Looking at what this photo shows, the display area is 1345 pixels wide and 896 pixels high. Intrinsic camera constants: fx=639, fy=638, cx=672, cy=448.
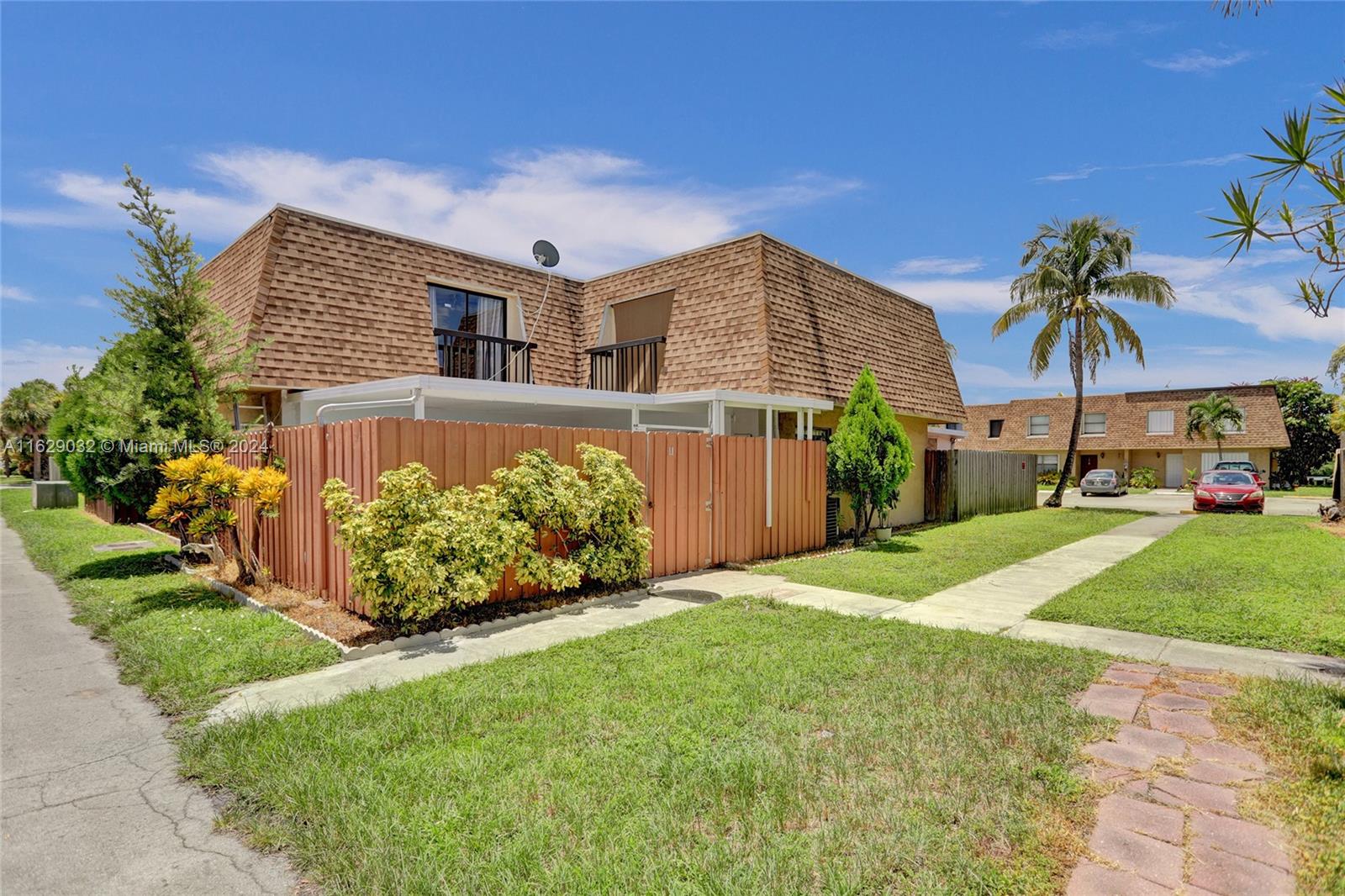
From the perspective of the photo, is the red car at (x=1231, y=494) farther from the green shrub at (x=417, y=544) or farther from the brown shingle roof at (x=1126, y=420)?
the green shrub at (x=417, y=544)

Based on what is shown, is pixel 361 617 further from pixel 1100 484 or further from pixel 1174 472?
pixel 1174 472

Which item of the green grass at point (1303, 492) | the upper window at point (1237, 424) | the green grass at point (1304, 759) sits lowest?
the green grass at point (1303, 492)

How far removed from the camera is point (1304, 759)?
3605 millimetres

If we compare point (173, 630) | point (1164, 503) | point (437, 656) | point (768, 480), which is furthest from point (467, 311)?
point (1164, 503)

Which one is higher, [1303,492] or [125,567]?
[125,567]

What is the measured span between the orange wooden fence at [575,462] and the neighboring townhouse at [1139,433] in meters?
35.6

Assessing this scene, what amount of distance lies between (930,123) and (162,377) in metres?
14.1

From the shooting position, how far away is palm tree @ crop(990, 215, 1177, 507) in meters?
23.4

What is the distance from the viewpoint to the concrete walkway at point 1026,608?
5.58m

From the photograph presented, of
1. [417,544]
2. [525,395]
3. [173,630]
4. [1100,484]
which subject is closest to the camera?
[417,544]

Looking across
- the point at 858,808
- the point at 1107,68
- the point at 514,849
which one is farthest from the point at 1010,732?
the point at 1107,68

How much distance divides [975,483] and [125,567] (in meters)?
21.5

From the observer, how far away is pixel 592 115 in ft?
40.1

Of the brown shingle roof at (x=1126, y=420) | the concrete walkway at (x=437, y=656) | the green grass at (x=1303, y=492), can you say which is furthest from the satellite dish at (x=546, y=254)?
the green grass at (x=1303, y=492)
